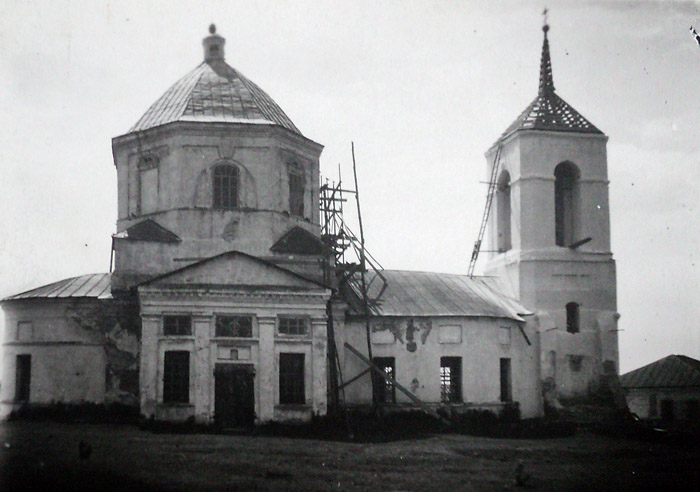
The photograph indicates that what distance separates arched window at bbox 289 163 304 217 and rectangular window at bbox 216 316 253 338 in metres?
5.22

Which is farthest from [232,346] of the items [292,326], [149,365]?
[149,365]

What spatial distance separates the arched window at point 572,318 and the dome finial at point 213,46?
15041 mm

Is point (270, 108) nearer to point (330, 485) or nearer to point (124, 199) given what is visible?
point (124, 199)

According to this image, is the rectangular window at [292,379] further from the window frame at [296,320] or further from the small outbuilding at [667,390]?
the small outbuilding at [667,390]

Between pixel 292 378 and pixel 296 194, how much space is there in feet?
21.9

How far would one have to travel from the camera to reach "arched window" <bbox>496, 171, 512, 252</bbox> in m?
34.5

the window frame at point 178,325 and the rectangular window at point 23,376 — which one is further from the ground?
the window frame at point 178,325

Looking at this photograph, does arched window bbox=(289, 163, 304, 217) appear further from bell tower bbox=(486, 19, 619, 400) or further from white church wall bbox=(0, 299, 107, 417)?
bell tower bbox=(486, 19, 619, 400)

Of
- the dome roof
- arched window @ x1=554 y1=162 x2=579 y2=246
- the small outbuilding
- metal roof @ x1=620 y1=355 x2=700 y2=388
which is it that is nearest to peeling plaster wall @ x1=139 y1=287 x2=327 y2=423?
the dome roof

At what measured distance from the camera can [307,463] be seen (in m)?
19.4

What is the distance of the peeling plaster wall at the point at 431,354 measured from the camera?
28.3m

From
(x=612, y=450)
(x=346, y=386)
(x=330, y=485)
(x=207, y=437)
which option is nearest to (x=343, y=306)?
(x=346, y=386)

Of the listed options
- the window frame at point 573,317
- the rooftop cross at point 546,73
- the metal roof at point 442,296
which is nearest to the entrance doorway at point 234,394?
the metal roof at point 442,296

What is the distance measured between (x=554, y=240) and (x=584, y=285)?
1.90m
